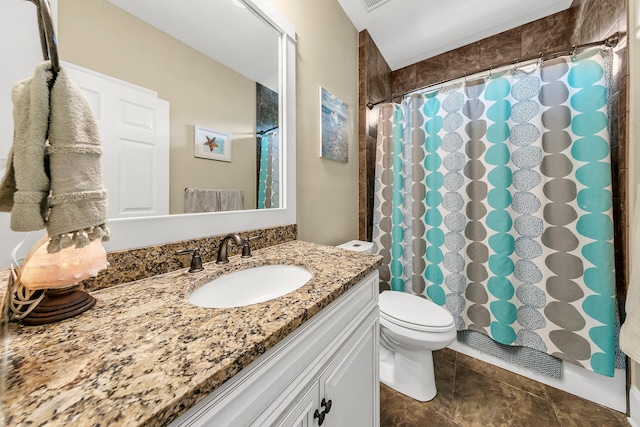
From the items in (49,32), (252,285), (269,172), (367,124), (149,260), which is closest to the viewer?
(49,32)

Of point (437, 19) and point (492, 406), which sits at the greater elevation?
point (437, 19)

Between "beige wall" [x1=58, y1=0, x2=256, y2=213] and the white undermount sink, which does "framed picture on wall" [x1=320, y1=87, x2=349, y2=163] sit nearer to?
"beige wall" [x1=58, y1=0, x2=256, y2=213]

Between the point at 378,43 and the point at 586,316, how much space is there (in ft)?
7.62

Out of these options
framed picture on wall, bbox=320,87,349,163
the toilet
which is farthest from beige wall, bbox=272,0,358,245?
the toilet

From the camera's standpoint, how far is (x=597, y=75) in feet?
3.69

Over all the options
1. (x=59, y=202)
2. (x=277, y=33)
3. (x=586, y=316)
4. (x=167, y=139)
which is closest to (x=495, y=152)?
(x=586, y=316)

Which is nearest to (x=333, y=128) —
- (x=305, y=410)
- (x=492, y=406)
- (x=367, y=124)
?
(x=367, y=124)

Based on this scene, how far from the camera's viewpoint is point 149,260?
2.29ft

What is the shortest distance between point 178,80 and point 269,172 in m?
0.49

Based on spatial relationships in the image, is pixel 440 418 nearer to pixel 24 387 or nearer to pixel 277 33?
pixel 24 387

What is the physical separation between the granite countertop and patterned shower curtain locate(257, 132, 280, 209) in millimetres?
558

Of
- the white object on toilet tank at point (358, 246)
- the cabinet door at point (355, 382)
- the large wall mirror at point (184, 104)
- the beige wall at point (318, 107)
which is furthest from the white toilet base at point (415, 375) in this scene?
the large wall mirror at point (184, 104)

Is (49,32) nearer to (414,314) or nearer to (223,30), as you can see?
(223,30)

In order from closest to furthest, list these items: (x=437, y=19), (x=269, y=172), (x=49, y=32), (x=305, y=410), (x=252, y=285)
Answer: (x=49, y=32) < (x=305, y=410) < (x=252, y=285) < (x=269, y=172) < (x=437, y=19)
